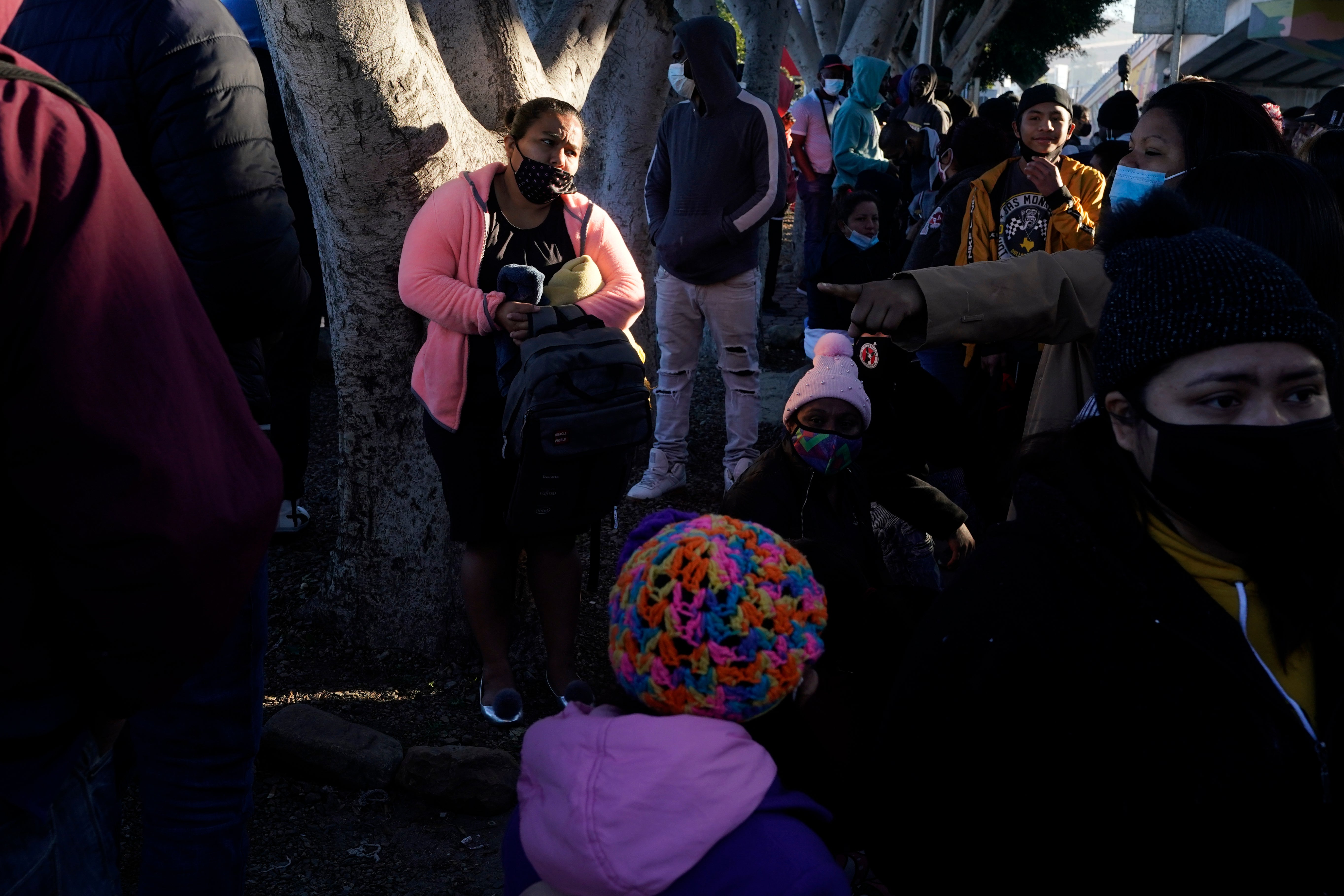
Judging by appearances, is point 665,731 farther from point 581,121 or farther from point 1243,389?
point 581,121

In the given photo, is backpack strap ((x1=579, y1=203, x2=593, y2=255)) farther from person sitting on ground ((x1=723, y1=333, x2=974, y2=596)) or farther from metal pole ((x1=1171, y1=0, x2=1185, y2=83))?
metal pole ((x1=1171, y1=0, x2=1185, y2=83))

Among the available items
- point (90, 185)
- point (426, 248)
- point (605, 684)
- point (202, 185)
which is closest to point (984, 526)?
point (605, 684)

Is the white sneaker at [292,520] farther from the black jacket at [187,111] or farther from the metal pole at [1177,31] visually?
the metal pole at [1177,31]

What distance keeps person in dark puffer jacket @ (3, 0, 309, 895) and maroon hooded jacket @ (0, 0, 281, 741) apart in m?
0.56

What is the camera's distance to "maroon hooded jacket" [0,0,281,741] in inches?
50.0

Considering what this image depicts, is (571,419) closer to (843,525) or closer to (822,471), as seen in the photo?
(822,471)

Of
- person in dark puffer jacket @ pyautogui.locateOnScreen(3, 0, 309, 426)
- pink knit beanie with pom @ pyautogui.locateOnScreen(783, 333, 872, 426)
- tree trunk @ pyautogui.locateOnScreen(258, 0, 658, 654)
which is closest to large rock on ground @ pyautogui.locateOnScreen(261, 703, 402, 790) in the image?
tree trunk @ pyautogui.locateOnScreen(258, 0, 658, 654)

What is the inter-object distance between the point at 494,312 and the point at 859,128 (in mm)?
6411

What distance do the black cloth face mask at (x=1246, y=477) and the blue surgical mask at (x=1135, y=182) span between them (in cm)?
146

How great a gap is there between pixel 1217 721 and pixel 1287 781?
128 mm

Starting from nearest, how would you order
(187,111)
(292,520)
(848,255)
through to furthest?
1. (187,111)
2. (292,520)
3. (848,255)

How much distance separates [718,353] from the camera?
5895 mm

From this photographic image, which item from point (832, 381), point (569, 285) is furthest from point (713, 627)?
point (569, 285)

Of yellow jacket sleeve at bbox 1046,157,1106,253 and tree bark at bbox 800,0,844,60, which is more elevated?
tree bark at bbox 800,0,844,60
